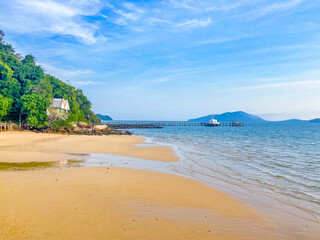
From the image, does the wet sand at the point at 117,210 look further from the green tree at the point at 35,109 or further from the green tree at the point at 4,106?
the green tree at the point at 4,106

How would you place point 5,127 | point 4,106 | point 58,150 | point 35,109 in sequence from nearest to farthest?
point 58,150
point 5,127
point 4,106
point 35,109

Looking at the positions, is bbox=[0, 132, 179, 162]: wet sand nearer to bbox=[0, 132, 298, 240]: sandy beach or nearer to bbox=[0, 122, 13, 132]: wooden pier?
bbox=[0, 132, 298, 240]: sandy beach

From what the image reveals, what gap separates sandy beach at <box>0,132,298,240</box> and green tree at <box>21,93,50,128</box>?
31484mm

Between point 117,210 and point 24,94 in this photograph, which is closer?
point 117,210

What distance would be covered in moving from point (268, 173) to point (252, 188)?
3.73 m

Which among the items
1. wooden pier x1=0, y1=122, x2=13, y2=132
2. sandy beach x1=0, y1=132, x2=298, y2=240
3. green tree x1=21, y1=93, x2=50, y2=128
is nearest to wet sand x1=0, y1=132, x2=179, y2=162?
sandy beach x1=0, y1=132, x2=298, y2=240

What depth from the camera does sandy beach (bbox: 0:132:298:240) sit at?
5061mm

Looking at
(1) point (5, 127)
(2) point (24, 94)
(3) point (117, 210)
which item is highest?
(2) point (24, 94)

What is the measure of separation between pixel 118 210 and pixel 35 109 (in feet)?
126

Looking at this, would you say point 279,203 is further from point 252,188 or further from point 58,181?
point 58,181

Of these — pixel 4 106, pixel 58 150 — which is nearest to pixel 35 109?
pixel 4 106

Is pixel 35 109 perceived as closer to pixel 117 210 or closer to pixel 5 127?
pixel 5 127

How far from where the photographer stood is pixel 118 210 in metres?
6.28

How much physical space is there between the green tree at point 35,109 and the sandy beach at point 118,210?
31484 millimetres
